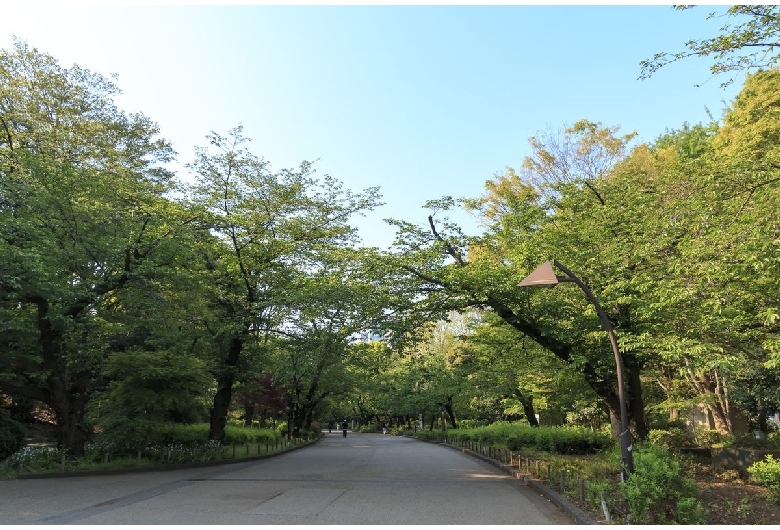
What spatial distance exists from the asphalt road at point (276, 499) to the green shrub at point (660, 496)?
1.24 m

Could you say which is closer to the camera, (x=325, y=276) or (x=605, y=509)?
(x=605, y=509)

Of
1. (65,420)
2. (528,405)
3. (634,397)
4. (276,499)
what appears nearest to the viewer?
(276,499)

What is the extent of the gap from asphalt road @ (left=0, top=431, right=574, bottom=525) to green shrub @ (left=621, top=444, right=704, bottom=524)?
1.24 m

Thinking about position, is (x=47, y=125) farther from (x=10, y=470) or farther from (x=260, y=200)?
(x=10, y=470)

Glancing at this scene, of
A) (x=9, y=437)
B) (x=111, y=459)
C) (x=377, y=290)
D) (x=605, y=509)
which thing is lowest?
(x=111, y=459)

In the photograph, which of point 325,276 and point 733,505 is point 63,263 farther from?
point 733,505

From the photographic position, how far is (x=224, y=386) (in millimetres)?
18938

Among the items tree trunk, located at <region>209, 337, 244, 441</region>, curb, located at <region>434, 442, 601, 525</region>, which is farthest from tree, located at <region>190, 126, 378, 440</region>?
curb, located at <region>434, 442, 601, 525</region>

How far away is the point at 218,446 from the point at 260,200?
936 cm

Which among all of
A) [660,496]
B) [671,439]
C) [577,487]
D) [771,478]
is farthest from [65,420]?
[671,439]

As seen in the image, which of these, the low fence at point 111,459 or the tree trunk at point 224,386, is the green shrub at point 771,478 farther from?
the tree trunk at point 224,386

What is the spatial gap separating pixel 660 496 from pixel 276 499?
6.91m

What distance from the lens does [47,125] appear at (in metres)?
20.0

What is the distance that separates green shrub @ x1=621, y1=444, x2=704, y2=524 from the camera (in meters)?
6.91
